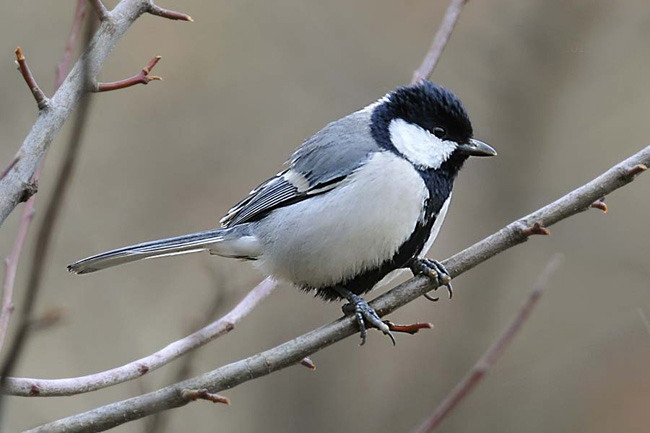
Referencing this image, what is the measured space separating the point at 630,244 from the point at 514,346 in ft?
3.11

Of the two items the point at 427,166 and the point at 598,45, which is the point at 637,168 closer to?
the point at 427,166

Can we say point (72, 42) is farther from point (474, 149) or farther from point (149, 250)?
point (474, 149)

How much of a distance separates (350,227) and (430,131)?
54cm

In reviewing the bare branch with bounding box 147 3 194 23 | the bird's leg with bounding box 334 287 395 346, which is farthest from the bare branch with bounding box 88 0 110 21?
the bird's leg with bounding box 334 287 395 346

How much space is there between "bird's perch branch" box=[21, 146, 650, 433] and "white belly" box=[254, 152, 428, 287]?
0.31m

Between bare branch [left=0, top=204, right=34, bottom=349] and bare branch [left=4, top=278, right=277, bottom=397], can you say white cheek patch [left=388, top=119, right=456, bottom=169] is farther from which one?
bare branch [left=0, top=204, right=34, bottom=349]

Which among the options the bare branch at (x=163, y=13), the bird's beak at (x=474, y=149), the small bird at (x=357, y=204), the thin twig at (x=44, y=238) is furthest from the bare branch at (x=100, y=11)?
the bird's beak at (x=474, y=149)

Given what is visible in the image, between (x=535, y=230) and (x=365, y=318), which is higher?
(x=535, y=230)

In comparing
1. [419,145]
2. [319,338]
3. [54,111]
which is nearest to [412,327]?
[319,338]

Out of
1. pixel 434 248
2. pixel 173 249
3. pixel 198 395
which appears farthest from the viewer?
pixel 434 248

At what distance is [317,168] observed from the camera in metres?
3.29

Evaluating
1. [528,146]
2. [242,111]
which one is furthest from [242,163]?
[528,146]

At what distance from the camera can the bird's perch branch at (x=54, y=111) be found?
1.76 meters

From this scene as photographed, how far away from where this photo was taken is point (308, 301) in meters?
5.17
